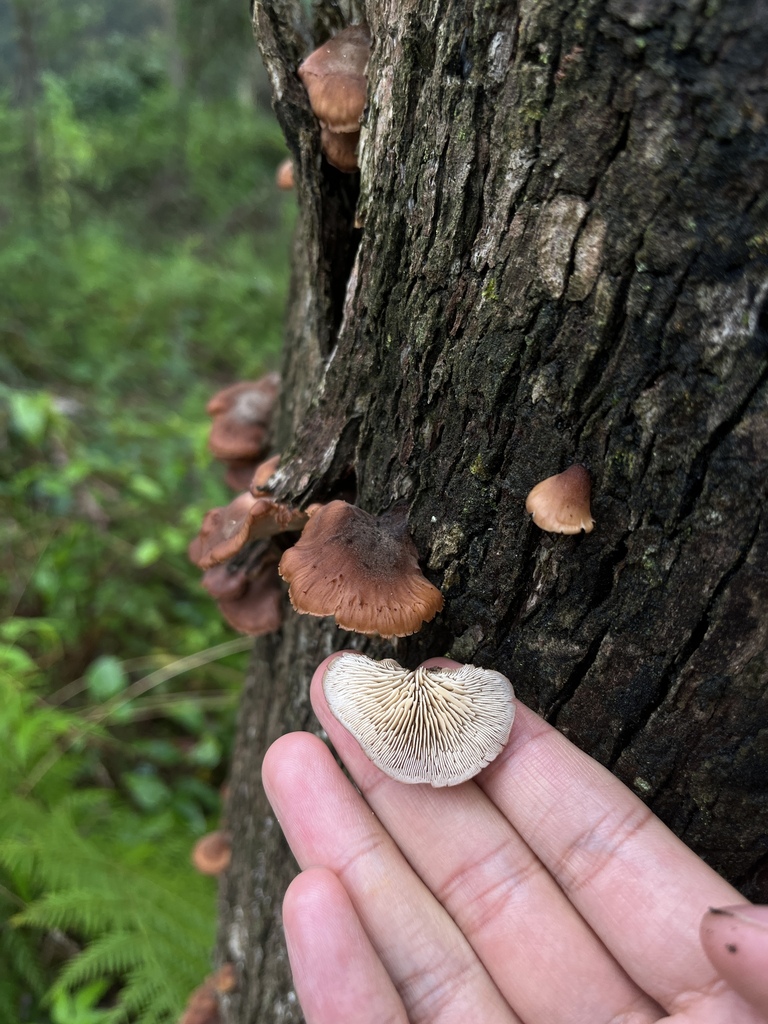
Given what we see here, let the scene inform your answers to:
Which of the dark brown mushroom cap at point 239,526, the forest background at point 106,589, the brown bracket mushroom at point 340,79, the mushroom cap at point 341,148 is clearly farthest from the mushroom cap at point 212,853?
the brown bracket mushroom at point 340,79

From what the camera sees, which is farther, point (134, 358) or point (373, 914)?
point (134, 358)

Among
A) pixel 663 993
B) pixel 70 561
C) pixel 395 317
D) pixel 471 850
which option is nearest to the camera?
pixel 663 993

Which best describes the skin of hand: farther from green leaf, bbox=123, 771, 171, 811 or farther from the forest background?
green leaf, bbox=123, 771, 171, 811

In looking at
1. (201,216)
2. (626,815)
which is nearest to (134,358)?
(201,216)

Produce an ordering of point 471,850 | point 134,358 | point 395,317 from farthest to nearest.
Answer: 1. point 134,358
2. point 471,850
3. point 395,317

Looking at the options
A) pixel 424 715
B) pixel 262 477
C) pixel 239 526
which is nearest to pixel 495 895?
pixel 424 715

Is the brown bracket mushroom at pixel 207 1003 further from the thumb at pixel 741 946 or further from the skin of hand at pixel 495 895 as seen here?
the thumb at pixel 741 946

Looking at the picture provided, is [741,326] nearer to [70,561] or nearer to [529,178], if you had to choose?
[529,178]
